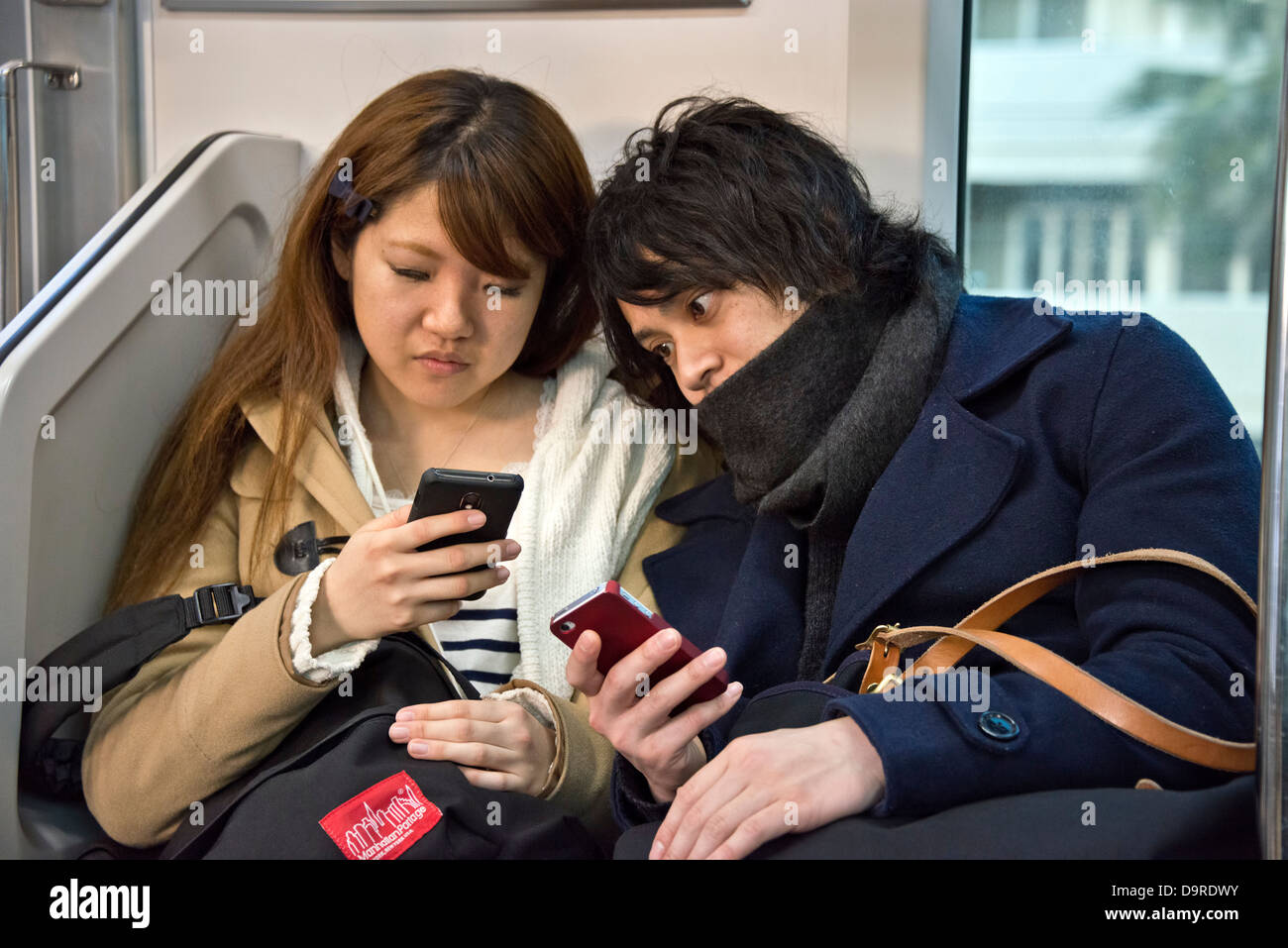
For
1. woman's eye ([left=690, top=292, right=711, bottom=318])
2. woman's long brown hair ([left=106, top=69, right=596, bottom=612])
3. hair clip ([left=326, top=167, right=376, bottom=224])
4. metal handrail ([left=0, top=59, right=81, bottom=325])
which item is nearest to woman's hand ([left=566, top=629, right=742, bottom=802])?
woman's eye ([left=690, top=292, right=711, bottom=318])

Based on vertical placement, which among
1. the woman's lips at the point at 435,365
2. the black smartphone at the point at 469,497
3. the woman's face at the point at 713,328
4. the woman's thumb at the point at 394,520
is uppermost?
the woman's face at the point at 713,328

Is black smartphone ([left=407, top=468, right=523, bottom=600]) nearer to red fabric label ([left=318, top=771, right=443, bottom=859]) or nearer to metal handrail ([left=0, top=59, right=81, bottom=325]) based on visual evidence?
red fabric label ([left=318, top=771, right=443, bottom=859])

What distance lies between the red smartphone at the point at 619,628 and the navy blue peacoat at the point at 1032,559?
0.47 ft

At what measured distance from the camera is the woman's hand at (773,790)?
1040 millimetres

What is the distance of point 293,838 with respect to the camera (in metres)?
1.22

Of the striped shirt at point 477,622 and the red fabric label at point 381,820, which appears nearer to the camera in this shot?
the red fabric label at point 381,820

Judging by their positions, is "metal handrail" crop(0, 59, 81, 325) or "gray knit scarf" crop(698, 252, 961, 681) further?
"metal handrail" crop(0, 59, 81, 325)

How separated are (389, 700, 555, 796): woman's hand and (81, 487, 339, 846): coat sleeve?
0.47ft

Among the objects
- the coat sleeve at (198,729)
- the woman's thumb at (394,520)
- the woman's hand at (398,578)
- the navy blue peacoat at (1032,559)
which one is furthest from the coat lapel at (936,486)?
the coat sleeve at (198,729)

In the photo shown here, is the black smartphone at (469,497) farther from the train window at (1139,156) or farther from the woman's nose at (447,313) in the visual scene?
the train window at (1139,156)

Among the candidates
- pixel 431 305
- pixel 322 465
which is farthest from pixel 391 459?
pixel 431 305

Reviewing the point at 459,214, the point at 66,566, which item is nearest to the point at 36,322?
the point at 66,566

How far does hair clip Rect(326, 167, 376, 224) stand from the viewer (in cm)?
163

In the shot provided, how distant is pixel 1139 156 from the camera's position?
1.90 meters
